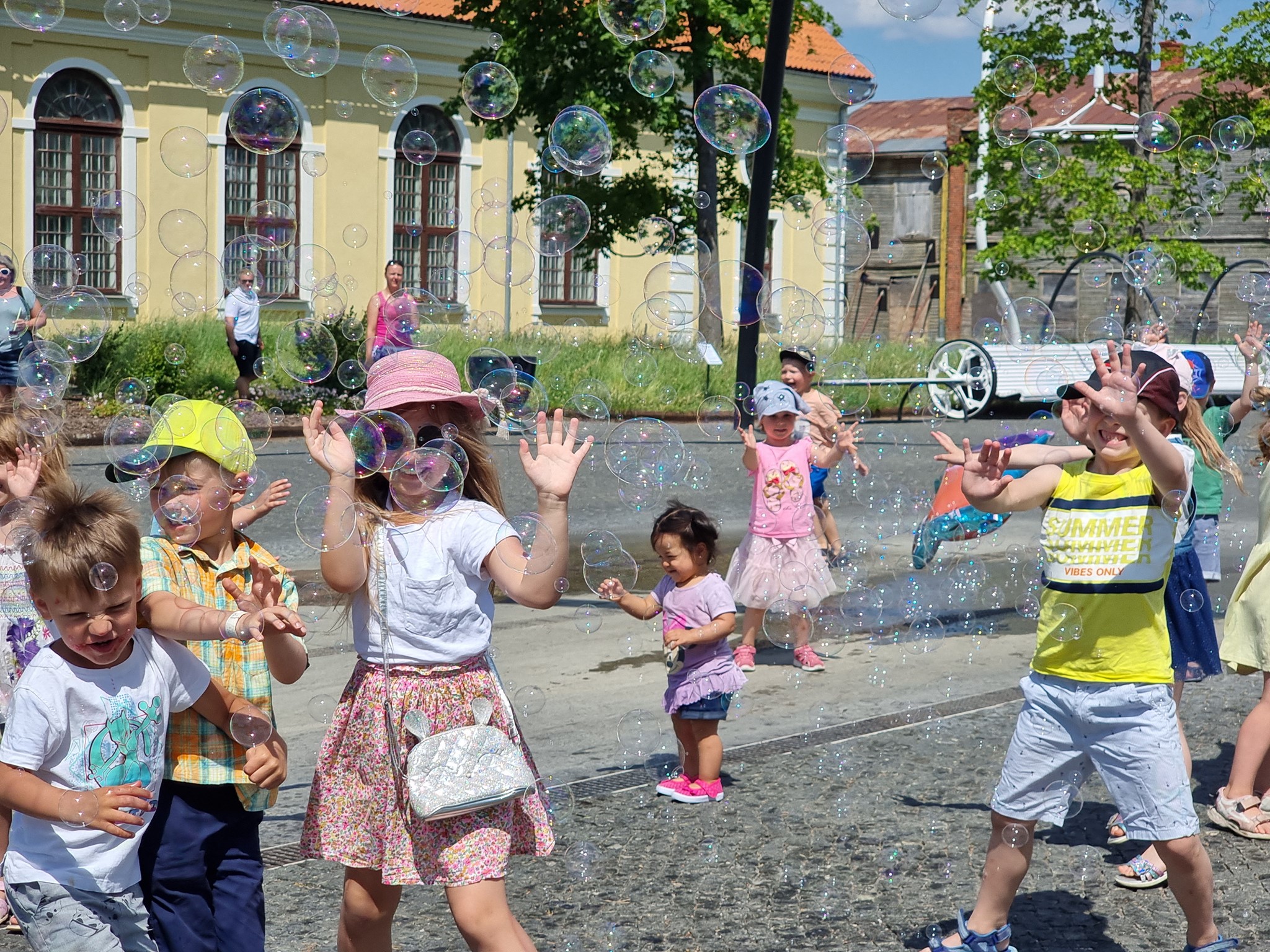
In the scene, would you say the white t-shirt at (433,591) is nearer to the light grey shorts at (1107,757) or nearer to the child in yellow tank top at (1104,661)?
the child in yellow tank top at (1104,661)

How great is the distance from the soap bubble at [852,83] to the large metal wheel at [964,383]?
11.2 meters

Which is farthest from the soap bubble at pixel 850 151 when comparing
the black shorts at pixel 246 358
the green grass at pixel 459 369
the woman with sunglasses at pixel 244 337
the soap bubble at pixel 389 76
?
the black shorts at pixel 246 358

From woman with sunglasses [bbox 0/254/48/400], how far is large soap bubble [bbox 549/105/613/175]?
3.80m

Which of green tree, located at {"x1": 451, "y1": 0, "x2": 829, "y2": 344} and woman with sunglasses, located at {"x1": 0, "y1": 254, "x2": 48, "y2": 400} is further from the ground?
green tree, located at {"x1": 451, "y1": 0, "x2": 829, "y2": 344}

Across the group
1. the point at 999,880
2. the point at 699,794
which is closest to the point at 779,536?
the point at 699,794

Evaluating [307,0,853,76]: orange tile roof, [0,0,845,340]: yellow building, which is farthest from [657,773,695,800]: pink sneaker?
[307,0,853,76]: orange tile roof

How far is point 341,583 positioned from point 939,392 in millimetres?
16752

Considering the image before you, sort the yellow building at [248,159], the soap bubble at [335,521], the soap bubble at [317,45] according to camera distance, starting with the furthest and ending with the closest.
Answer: the yellow building at [248,159], the soap bubble at [317,45], the soap bubble at [335,521]

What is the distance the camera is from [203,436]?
3043 mm

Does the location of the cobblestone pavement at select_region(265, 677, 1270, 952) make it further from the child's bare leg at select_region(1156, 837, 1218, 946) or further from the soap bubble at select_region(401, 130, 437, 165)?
the soap bubble at select_region(401, 130, 437, 165)

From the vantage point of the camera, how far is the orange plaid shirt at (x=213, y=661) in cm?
284

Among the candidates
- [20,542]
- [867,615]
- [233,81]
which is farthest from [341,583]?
[867,615]

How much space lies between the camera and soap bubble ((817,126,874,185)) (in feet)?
19.2

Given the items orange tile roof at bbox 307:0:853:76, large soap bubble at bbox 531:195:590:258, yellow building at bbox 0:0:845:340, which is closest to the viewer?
large soap bubble at bbox 531:195:590:258
